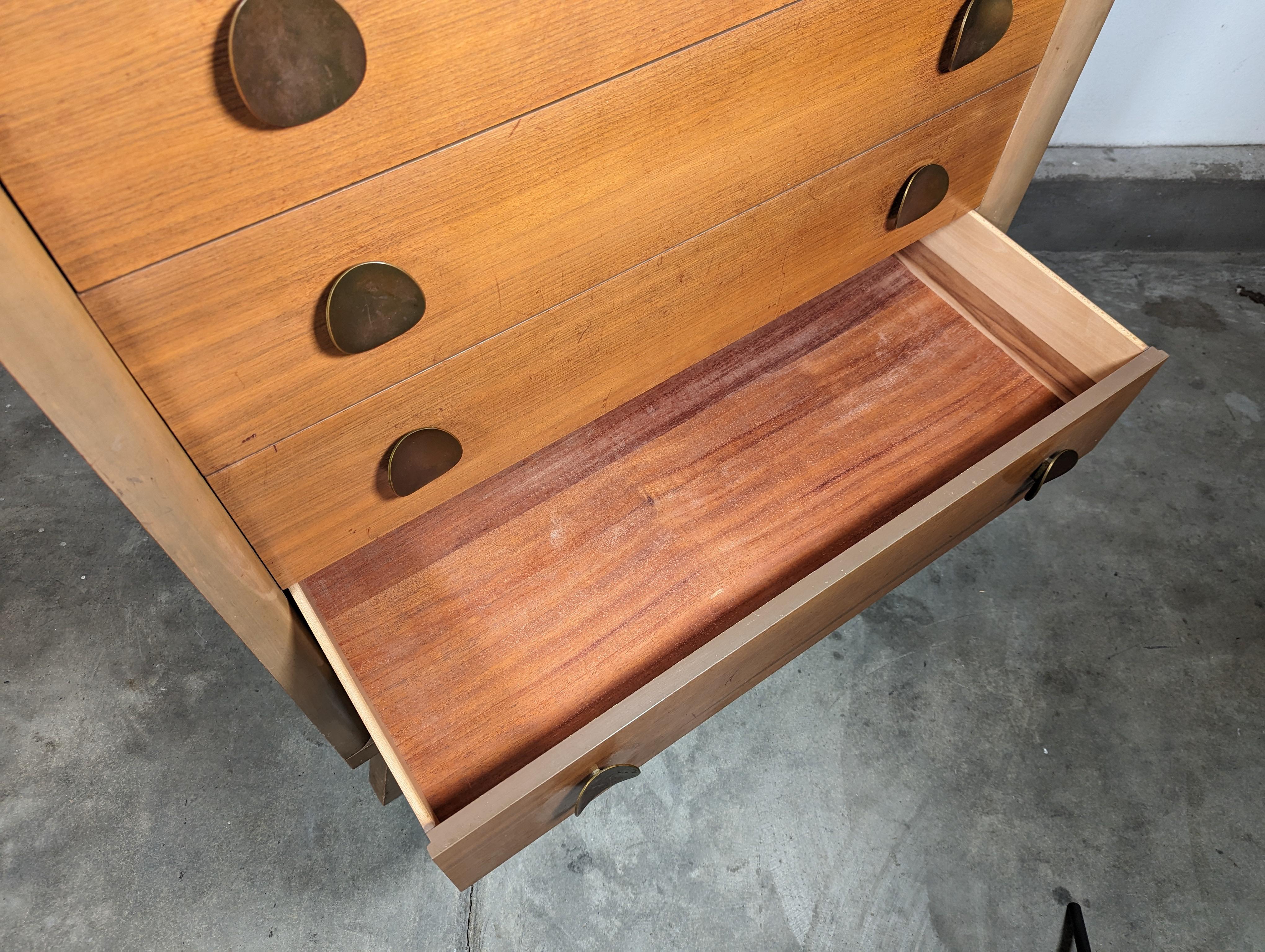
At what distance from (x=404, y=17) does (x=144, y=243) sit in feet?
0.53

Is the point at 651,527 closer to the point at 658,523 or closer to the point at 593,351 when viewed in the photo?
the point at 658,523

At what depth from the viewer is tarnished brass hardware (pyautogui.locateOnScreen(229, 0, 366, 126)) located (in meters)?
0.37

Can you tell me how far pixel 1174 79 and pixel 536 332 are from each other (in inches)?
51.7

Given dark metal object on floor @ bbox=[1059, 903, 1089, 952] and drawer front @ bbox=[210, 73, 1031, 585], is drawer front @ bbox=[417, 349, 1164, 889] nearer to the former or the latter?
drawer front @ bbox=[210, 73, 1031, 585]

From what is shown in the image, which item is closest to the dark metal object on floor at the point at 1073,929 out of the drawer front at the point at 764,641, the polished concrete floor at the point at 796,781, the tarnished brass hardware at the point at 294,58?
the polished concrete floor at the point at 796,781

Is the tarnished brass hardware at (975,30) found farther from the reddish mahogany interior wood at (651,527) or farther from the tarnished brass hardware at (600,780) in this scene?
the tarnished brass hardware at (600,780)

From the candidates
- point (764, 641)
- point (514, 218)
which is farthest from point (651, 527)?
point (514, 218)

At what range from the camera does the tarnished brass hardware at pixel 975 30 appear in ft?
2.24

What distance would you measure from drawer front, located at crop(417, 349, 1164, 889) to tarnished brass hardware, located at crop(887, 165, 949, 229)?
0.23 meters

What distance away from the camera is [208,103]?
0.39 meters

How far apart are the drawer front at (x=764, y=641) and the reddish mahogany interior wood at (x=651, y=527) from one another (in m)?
0.05

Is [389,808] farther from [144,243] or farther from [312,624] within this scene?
[144,243]

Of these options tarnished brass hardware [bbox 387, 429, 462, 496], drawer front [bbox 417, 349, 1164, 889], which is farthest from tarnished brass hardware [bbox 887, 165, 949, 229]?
tarnished brass hardware [bbox 387, 429, 462, 496]

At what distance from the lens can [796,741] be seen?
3.83 feet
